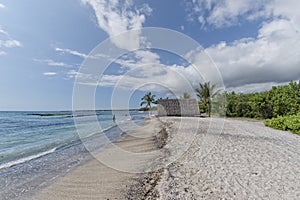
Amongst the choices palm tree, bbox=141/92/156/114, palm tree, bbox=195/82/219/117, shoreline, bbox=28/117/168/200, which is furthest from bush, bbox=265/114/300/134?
palm tree, bbox=141/92/156/114

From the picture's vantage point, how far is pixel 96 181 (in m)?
4.96

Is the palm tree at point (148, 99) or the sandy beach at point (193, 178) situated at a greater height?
the palm tree at point (148, 99)

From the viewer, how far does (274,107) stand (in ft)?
68.3

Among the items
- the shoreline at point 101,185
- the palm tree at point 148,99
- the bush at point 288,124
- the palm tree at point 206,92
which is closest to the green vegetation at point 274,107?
the bush at point 288,124

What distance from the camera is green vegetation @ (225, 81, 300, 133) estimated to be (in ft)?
47.9

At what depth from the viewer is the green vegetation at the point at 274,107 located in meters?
14.6

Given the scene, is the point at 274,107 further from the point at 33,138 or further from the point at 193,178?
the point at 33,138

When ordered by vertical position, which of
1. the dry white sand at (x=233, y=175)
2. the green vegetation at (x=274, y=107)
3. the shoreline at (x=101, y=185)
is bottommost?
the shoreline at (x=101, y=185)

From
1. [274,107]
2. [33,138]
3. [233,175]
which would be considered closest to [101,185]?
[233,175]

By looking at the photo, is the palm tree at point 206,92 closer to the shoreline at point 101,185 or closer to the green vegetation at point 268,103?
the green vegetation at point 268,103

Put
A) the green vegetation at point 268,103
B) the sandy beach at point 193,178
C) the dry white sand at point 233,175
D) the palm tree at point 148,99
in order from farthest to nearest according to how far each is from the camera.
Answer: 1. the palm tree at point 148,99
2. the green vegetation at point 268,103
3. the sandy beach at point 193,178
4. the dry white sand at point 233,175

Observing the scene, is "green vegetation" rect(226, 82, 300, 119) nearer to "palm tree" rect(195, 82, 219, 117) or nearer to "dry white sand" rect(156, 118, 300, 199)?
"palm tree" rect(195, 82, 219, 117)

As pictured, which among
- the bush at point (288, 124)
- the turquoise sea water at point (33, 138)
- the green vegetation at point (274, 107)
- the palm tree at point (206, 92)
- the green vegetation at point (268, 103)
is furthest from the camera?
the palm tree at point (206, 92)

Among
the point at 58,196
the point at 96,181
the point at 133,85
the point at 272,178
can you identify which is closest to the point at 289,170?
the point at 272,178
